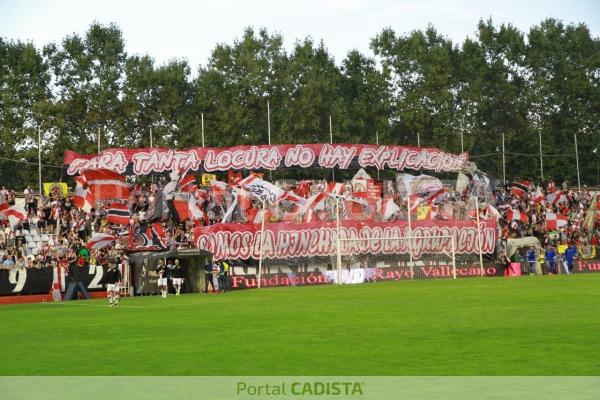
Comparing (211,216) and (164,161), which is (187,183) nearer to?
(164,161)

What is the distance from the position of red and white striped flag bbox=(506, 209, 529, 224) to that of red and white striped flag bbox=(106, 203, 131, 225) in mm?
27502

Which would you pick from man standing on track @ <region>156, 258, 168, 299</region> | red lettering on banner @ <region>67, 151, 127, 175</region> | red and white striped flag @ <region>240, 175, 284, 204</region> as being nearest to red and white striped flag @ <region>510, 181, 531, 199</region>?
red and white striped flag @ <region>240, 175, 284, 204</region>

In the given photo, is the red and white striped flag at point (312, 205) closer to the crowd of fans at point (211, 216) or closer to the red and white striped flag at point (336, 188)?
the crowd of fans at point (211, 216)

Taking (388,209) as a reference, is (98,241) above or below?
below

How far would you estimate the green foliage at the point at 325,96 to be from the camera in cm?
9119

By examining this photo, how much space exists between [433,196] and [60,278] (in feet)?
97.1

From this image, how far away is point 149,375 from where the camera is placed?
1539cm

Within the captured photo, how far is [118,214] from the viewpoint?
192 feet

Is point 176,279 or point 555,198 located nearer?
point 176,279

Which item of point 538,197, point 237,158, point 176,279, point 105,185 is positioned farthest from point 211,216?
point 538,197

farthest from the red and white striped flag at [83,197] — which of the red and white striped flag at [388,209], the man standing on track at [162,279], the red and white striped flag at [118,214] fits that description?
the red and white striped flag at [388,209]

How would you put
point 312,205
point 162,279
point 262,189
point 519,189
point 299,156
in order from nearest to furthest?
point 162,279 → point 262,189 → point 312,205 → point 299,156 → point 519,189

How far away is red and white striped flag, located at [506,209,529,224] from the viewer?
229 feet

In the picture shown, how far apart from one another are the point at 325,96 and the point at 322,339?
259 ft
